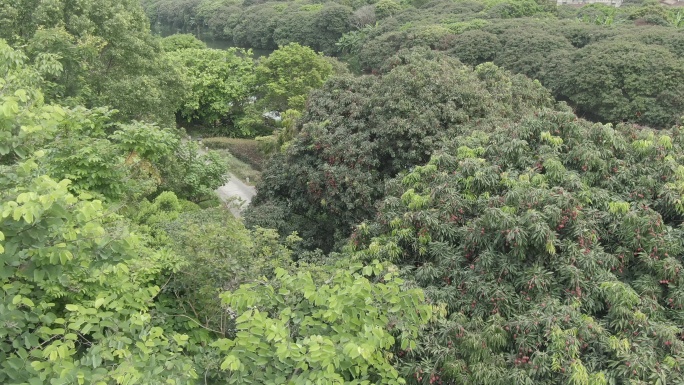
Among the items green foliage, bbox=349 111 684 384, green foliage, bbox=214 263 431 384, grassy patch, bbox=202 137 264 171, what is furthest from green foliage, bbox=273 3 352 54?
green foliage, bbox=214 263 431 384

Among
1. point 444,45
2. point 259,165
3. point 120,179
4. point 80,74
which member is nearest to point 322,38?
point 444,45

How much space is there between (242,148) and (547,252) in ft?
63.1

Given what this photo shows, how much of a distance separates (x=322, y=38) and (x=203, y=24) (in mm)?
24788

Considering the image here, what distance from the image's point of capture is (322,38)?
44.2m

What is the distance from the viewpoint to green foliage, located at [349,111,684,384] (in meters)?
4.89

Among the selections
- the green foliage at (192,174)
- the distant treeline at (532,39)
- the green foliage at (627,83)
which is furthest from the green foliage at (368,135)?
the distant treeline at (532,39)

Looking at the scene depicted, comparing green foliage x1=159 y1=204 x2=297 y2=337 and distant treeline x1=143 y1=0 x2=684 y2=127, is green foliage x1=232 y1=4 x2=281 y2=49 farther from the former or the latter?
green foliage x1=159 y1=204 x2=297 y2=337

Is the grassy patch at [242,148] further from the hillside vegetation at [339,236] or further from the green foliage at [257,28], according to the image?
the green foliage at [257,28]

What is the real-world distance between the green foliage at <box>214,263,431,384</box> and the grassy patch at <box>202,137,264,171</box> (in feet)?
57.9

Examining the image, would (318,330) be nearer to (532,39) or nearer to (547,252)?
(547,252)

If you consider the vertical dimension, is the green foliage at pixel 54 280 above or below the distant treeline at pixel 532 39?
above

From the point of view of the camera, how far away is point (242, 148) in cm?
2341

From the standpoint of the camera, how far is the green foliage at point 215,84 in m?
24.9

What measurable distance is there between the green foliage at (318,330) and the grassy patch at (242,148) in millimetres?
17661
